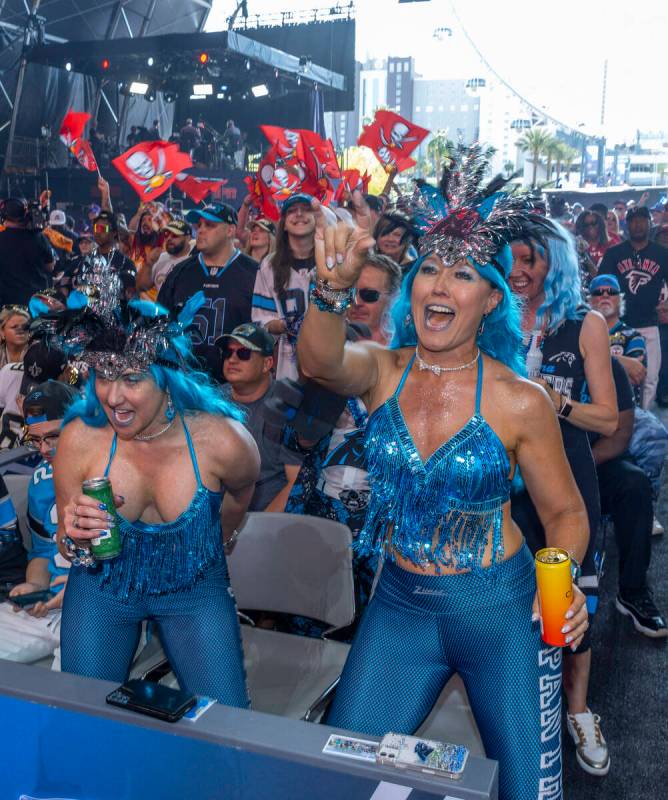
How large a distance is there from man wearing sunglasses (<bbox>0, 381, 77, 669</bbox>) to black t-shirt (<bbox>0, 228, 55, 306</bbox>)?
14.0 ft

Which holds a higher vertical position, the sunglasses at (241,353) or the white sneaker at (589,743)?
the sunglasses at (241,353)

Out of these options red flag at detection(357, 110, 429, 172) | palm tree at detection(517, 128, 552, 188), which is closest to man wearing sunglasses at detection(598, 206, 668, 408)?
red flag at detection(357, 110, 429, 172)

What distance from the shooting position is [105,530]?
2055 mm

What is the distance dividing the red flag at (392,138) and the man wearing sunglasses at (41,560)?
5591 millimetres

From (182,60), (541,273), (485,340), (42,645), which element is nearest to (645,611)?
(541,273)

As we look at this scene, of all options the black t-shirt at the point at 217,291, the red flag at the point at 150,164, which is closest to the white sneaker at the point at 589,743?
the black t-shirt at the point at 217,291

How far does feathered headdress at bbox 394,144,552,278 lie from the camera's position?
2113 millimetres

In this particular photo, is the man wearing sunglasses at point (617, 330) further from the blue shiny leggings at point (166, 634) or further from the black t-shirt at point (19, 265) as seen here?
the black t-shirt at point (19, 265)

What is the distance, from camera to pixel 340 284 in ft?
6.15

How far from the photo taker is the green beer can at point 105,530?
2050 millimetres

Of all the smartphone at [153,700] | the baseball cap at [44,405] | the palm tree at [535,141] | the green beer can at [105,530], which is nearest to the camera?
the smartphone at [153,700]

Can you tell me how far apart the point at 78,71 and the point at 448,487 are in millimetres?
21660

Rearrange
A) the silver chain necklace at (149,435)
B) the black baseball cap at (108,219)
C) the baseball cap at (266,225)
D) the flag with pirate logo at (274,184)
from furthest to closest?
the black baseball cap at (108,219) < the flag with pirate logo at (274,184) < the baseball cap at (266,225) < the silver chain necklace at (149,435)

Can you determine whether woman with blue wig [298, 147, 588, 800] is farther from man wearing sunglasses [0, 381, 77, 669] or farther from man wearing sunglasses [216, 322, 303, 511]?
man wearing sunglasses [216, 322, 303, 511]
